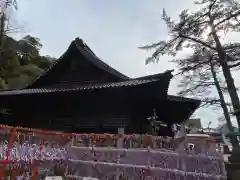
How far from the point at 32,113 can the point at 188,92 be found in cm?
1016

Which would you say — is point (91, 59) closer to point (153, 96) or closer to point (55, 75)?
point (55, 75)

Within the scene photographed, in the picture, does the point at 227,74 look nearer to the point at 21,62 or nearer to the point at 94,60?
the point at 94,60

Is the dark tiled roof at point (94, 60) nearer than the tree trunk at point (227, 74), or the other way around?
the dark tiled roof at point (94, 60)

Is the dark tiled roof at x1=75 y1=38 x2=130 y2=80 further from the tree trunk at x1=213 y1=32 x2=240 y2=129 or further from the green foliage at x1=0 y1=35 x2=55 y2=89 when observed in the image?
the green foliage at x1=0 y1=35 x2=55 y2=89

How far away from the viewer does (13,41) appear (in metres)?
24.4

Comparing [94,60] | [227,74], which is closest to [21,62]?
[94,60]

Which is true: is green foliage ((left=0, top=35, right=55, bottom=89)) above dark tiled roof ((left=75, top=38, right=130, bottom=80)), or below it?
above

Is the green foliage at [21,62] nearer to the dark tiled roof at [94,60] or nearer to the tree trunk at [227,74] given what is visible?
the dark tiled roof at [94,60]

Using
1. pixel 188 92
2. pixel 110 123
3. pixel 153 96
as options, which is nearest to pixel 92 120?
pixel 110 123

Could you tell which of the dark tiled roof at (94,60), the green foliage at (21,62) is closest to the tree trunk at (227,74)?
the dark tiled roof at (94,60)

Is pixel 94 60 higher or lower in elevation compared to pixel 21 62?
lower

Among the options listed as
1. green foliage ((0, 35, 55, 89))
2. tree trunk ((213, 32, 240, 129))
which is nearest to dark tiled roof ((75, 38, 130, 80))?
tree trunk ((213, 32, 240, 129))

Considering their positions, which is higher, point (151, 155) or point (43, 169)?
point (151, 155)

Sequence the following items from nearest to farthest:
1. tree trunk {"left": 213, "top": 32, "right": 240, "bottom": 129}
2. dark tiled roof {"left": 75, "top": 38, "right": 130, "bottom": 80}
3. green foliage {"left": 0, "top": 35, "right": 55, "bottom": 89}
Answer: dark tiled roof {"left": 75, "top": 38, "right": 130, "bottom": 80}
tree trunk {"left": 213, "top": 32, "right": 240, "bottom": 129}
green foliage {"left": 0, "top": 35, "right": 55, "bottom": 89}
